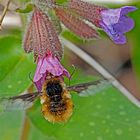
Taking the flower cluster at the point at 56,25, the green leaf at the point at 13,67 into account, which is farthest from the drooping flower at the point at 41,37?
the green leaf at the point at 13,67

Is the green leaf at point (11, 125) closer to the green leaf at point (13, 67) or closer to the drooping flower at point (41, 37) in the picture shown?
the green leaf at point (13, 67)

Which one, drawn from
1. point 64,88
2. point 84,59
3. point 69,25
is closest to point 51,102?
point 64,88

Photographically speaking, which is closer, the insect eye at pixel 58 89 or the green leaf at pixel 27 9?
the insect eye at pixel 58 89

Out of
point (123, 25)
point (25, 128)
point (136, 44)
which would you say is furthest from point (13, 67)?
point (136, 44)

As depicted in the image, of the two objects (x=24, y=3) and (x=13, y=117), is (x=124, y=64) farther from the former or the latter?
(x=24, y=3)

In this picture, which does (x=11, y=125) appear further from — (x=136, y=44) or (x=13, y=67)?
(x=136, y=44)

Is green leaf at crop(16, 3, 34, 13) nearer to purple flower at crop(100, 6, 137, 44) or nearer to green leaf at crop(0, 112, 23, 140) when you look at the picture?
purple flower at crop(100, 6, 137, 44)

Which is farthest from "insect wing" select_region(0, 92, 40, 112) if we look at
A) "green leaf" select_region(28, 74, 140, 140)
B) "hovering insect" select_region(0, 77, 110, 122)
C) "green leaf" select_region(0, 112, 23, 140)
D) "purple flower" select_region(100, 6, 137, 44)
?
"green leaf" select_region(0, 112, 23, 140)
